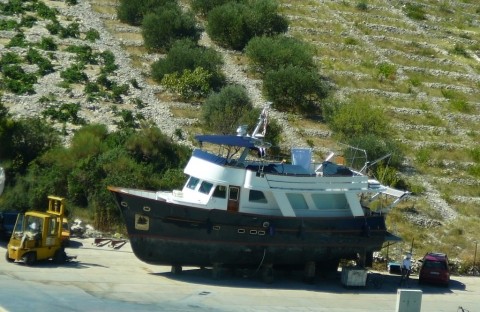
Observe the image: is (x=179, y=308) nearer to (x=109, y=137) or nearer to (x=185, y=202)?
(x=185, y=202)

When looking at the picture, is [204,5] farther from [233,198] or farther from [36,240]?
[36,240]

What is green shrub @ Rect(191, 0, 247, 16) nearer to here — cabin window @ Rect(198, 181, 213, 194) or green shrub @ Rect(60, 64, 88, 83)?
green shrub @ Rect(60, 64, 88, 83)

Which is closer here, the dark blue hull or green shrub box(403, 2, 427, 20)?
the dark blue hull

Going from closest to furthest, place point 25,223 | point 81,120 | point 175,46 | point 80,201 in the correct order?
point 25,223 < point 80,201 < point 81,120 < point 175,46

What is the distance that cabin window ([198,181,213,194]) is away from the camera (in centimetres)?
2903

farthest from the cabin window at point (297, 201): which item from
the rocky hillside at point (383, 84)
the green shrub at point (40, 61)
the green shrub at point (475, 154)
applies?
the green shrub at point (40, 61)

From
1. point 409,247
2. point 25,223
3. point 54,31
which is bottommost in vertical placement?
point 409,247

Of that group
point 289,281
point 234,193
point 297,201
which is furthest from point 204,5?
point 289,281

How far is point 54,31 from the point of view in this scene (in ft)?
178

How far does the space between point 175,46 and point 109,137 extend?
45.2 ft

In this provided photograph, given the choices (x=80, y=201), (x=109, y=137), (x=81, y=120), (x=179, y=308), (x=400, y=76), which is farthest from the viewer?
(x=400, y=76)

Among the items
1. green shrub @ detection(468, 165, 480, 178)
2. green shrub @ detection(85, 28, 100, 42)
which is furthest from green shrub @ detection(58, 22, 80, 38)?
green shrub @ detection(468, 165, 480, 178)

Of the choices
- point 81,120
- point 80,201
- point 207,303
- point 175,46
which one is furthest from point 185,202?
point 175,46

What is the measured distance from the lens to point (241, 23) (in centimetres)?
5872
